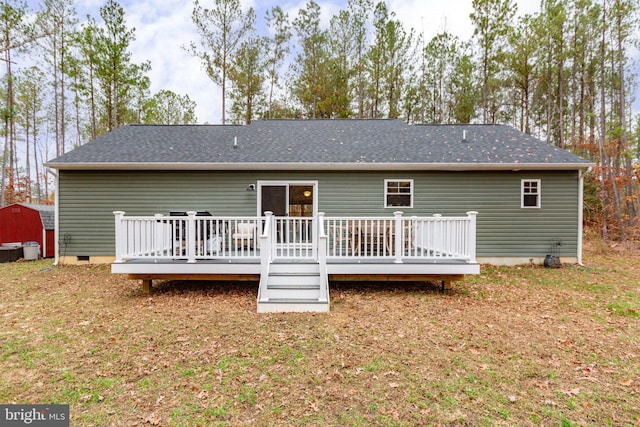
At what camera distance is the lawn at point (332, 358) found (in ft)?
8.05

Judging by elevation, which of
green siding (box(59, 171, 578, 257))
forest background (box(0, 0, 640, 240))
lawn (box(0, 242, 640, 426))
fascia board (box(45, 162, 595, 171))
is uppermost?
forest background (box(0, 0, 640, 240))

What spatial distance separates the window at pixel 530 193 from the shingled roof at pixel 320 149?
537mm

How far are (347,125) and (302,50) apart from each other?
8320 mm

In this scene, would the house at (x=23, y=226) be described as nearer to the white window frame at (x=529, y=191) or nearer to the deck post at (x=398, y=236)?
the deck post at (x=398, y=236)

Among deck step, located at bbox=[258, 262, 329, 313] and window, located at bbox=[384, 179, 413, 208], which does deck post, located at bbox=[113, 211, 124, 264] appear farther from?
window, located at bbox=[384, 179, 413, 208]

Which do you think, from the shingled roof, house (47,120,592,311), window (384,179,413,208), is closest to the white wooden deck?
house (47,120,592,311)

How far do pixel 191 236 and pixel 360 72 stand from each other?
590 inches

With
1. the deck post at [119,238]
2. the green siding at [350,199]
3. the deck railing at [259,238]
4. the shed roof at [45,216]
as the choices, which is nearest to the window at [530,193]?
the green siding at [350,199]

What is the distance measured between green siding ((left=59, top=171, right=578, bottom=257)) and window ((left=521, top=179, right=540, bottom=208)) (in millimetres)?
151

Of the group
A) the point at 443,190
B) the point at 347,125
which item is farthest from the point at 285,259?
the point at 347,125

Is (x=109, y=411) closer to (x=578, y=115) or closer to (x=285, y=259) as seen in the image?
(x=285, y=259)

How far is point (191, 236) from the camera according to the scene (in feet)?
17.9

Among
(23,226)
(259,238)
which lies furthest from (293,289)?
(23,226)

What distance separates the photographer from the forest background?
515 inches
